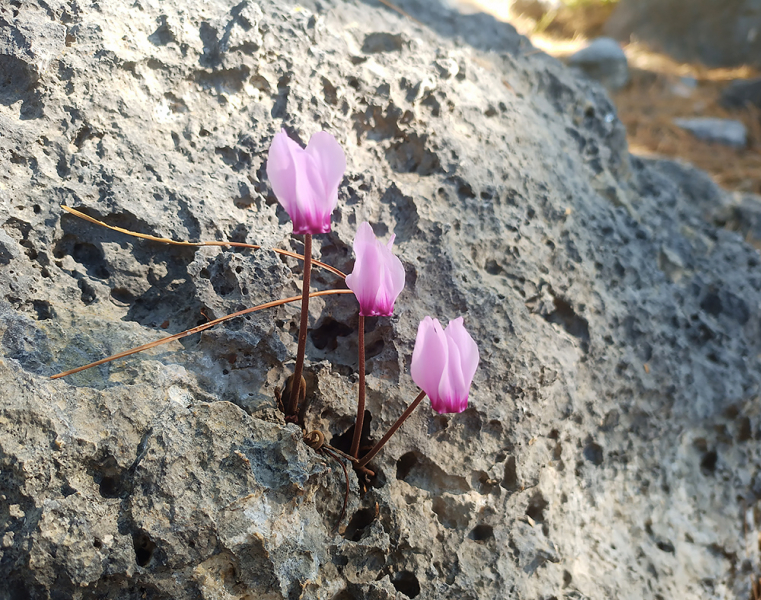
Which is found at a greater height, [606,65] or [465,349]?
[465,349]

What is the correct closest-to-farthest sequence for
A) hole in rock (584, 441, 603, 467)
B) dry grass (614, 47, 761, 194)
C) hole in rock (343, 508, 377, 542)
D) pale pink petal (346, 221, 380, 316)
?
pale pink petal (346, 221, 380, 316) < hole in rock (343, 508, 377, 542) < hole in rock (584, 441, 603, 467) < dry grass (614, 47, 761, 194)

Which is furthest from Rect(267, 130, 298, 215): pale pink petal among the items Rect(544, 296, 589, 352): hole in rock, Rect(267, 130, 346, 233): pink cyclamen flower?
Rect(544, 296, 589, 352): hole in rock

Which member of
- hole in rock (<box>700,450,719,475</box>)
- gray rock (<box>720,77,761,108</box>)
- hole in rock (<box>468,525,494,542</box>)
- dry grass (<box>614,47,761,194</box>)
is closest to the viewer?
hole in rock (<box>468,525,494,542</box>)

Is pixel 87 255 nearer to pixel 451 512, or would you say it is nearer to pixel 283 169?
pixel 283 169

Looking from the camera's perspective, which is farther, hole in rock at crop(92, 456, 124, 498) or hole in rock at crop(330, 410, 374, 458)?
hole in rock at crop(330, 410, 374, 458)

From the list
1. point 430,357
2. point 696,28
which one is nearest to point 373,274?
point 430,357

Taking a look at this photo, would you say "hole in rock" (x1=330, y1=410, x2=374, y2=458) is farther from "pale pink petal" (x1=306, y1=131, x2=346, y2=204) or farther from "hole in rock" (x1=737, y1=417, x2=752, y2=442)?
"hole in rock" (x1=737, y1=417, x2=752, y2=442)

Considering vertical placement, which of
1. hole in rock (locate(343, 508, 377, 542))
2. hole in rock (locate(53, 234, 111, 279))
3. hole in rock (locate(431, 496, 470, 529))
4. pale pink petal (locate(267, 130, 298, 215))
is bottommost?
Result: hole in rock (locate(343, 508, 377, 542))

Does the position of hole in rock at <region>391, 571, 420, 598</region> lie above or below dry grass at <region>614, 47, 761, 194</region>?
below
